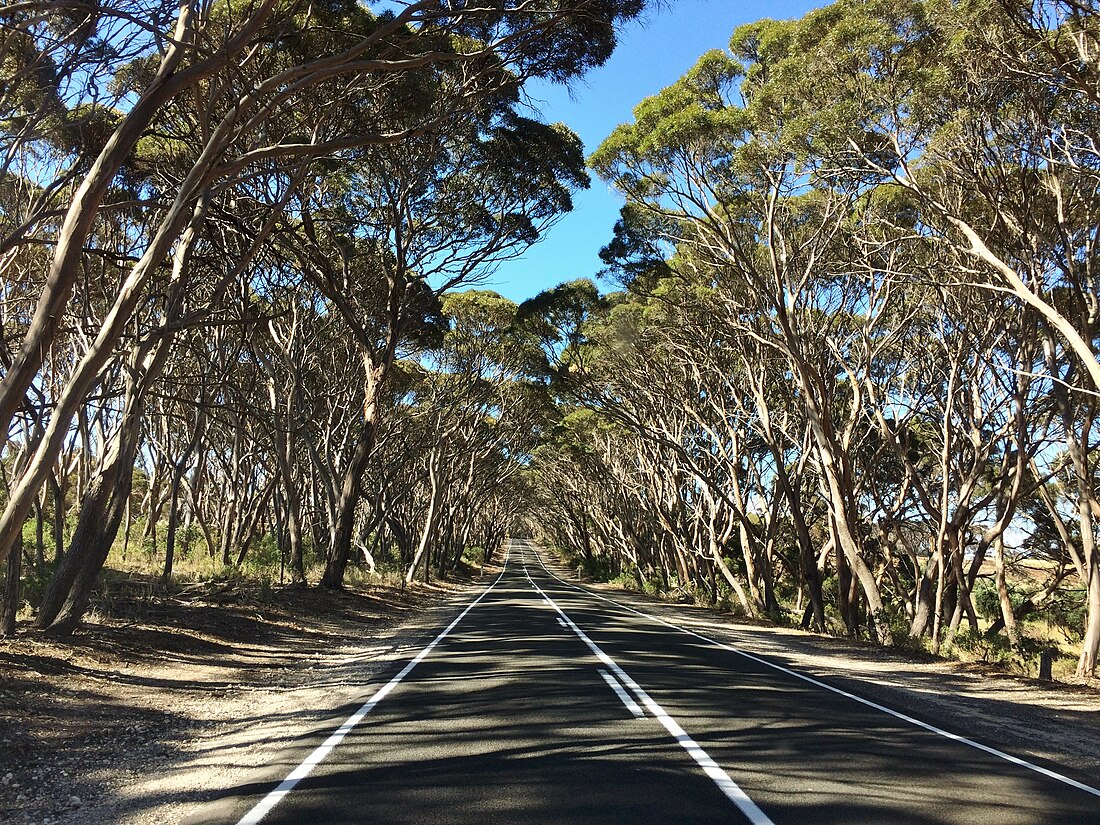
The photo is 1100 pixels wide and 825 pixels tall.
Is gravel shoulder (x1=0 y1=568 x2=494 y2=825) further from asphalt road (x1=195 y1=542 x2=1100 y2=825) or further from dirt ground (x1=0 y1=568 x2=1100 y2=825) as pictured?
asphalt road (x1=195 y1=542 x2=1100 y2=825)

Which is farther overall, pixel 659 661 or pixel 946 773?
pixel 659 661

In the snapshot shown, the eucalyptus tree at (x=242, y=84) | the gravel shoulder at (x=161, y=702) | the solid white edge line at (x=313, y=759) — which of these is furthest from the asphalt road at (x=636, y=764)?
the eucalyptus tree at (x=242, y=84)

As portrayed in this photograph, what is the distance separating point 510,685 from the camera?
8.64 m

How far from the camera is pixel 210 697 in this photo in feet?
26.6

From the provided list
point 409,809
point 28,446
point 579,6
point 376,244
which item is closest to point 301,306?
point 376,244

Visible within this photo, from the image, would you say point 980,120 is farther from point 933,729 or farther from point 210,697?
point 210,697

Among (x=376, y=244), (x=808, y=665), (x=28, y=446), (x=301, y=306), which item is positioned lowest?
(x=808, y=665)

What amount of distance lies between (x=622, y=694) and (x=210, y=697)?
451cm

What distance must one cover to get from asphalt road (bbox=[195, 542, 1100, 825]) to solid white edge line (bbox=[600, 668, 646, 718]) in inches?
1.4

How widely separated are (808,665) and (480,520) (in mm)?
67123

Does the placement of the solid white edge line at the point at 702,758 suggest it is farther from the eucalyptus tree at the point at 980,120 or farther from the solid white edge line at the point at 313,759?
the eucalyptus tree at the point at 980,120

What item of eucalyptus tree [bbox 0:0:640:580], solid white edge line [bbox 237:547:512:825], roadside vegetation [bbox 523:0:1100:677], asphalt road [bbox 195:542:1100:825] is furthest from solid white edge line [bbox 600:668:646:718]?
roadside vegetation [bbox 523:0:1100:677]

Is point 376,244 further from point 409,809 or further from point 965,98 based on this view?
point 409,809

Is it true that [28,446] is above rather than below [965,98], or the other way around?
below
